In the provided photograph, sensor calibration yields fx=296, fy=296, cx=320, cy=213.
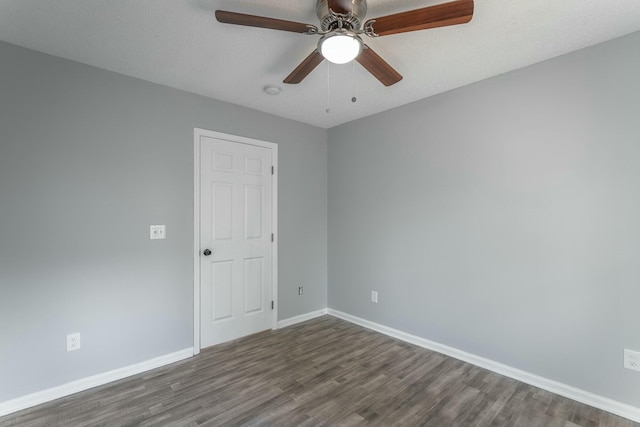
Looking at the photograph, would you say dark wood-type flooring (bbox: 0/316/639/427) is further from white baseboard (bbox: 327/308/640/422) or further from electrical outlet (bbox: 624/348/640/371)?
electrical outlet (bbox: 624/348/640/371)

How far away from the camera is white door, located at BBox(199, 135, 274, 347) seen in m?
2.92

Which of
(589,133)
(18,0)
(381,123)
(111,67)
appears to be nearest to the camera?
(18,0)

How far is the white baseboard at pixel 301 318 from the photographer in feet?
11.4

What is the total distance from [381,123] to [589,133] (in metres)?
1.80

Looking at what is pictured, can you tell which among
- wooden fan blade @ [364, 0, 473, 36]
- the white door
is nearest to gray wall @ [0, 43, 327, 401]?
the white door

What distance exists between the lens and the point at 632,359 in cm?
189

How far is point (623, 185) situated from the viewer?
1.93 meters

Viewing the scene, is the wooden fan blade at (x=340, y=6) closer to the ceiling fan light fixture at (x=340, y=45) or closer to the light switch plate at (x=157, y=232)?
the ceiling fan light fixture at (x=340, y=45)

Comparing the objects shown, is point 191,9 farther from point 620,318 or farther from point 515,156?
point 620,318

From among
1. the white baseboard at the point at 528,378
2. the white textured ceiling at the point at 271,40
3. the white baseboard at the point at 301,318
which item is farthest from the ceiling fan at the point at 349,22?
the white baseboard at the point at 301,318

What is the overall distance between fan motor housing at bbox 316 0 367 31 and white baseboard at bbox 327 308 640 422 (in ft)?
8.93

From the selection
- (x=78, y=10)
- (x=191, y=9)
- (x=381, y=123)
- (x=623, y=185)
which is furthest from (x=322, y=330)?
(x=78, y=10)

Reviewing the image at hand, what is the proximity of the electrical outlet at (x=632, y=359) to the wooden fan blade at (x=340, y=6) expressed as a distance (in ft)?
8.80

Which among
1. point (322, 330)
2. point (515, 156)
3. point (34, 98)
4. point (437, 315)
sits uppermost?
point (34, 98)
